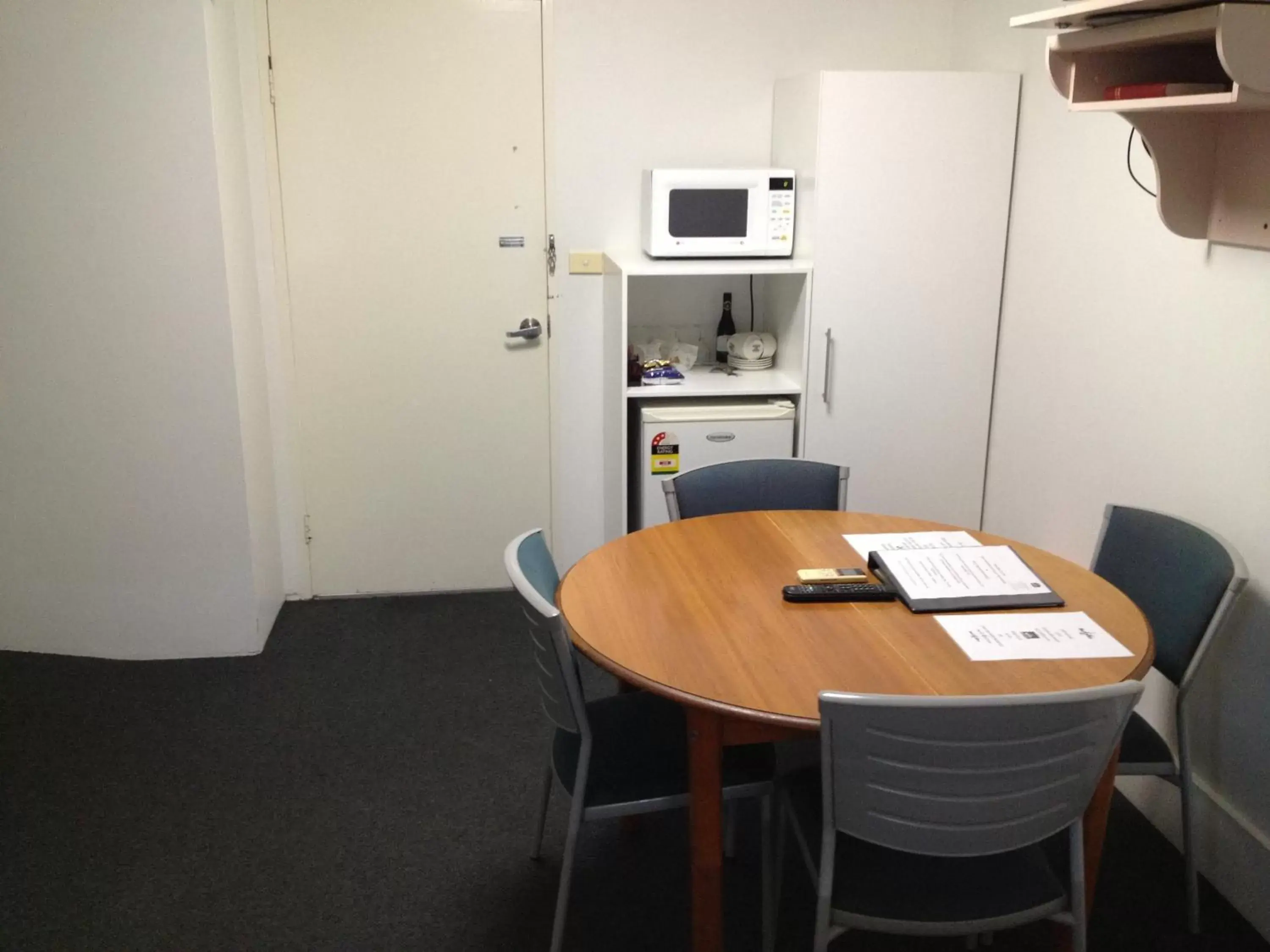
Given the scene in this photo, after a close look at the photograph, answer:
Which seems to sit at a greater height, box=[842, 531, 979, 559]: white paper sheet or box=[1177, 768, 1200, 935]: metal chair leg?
box=[842, 531, 979, 559]: white paper sheet

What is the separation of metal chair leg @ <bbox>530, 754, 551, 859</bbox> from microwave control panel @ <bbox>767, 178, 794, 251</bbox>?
184cm

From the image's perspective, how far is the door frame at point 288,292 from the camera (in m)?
3.52

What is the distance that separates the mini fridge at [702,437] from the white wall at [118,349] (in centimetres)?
129

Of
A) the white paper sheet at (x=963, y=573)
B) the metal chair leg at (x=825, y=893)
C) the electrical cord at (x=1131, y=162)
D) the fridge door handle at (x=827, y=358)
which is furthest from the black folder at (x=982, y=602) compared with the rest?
the fridge door handle at (x=827, y=358)

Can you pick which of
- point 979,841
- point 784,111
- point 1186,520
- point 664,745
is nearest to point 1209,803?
point 1186,520

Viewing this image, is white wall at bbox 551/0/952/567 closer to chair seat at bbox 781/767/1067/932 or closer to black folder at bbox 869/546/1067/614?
black folder at bbox 869/546/1067/614

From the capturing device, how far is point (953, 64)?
3793mm

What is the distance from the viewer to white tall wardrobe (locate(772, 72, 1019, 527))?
328 centimetres

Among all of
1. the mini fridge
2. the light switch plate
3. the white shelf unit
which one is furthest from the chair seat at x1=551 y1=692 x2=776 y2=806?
the light switch plate

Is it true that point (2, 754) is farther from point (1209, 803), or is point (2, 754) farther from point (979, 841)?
point (1209, 803)

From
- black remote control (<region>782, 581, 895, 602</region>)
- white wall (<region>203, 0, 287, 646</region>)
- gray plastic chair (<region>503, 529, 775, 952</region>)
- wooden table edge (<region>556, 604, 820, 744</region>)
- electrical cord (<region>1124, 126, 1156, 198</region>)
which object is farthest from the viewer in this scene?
white wall (<region>203, 0, 287, 646</region>)

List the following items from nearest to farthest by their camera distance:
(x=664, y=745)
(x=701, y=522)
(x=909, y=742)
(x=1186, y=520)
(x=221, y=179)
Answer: (x=909, y=742) < (x=664, y=745) < (x=1186, y=520) < (x=701, y=522) < (x=221, y=179)

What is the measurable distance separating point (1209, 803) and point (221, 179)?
3.12 metres

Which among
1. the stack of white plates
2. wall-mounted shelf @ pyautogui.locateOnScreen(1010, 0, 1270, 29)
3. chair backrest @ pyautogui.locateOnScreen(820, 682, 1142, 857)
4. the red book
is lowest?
chair backrest @ pyautogui.locateOnScreen(820, 682, 1142, 857)
